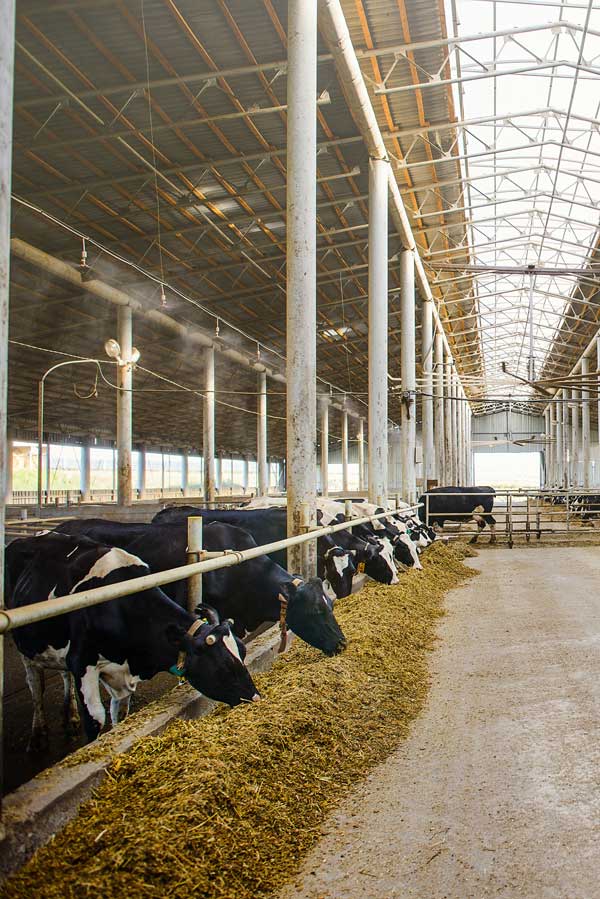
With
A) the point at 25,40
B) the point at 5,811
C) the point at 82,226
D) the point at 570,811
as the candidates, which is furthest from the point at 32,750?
the point at 82,226

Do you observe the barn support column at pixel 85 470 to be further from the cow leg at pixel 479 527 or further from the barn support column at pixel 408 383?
the barn support column at pixel 408 383

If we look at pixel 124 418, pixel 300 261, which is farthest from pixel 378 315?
pixel 124 418

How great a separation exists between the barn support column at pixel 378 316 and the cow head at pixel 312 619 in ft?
26.1

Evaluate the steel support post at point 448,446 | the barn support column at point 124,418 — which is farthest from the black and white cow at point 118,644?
the steel support post at point 448,446

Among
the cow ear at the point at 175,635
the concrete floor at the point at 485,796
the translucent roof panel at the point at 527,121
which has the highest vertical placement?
the translucent roof panel at the point at 527,121

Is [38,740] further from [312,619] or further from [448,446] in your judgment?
[448,446]

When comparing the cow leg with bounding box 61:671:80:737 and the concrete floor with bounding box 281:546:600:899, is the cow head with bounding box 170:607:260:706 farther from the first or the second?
the cow leg with bounding box 61:671:80:737

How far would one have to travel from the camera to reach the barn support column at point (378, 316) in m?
13.5

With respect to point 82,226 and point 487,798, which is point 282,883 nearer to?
point 487,798

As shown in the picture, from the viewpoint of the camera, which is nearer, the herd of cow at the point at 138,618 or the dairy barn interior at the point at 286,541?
the dairy barn interior at the point at 286,541

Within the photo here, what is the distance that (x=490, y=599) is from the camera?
30.0 feet

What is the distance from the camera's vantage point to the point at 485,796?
339cm

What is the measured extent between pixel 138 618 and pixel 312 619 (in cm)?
166

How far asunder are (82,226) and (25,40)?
6158 mm
